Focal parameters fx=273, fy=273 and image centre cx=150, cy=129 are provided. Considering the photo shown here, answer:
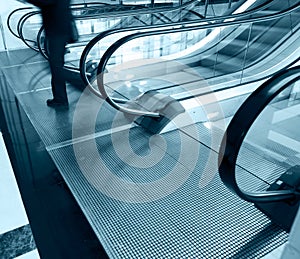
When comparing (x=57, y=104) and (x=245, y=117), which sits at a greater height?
(x=245, y=117)

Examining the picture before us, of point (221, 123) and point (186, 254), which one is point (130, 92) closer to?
point (221, 123)

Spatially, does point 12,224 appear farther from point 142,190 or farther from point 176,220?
point 176,220

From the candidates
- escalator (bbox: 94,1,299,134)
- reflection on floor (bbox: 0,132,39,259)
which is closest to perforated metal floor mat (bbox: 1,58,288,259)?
reflection on floor (bbox: 0,132,39,259)

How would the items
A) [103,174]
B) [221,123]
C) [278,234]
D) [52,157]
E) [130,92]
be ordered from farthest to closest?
[130,92] → [221,123] → [52,157] → [103,174] → [278,234]

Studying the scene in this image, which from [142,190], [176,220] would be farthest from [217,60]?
[176,220]

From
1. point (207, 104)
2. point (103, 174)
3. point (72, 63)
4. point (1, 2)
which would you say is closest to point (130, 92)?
point (207, 104)

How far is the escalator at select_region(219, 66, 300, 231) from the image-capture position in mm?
1211

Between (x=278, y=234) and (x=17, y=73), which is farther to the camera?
(x=17, y=73)

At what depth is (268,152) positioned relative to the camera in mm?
2451

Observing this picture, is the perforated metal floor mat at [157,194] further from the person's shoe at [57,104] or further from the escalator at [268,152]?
the person's shoe at [57,104]

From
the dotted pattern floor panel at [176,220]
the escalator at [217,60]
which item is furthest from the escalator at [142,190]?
the escalator at [217,60]

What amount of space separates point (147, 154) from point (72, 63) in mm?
2954

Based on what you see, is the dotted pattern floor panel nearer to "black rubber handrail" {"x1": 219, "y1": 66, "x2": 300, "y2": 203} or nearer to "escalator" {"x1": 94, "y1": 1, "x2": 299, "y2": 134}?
"black rubber handrail" {"x1": 219, "y1": 66, "x2": 300, "y2": 203}

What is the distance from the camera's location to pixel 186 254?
1427 millimetres
